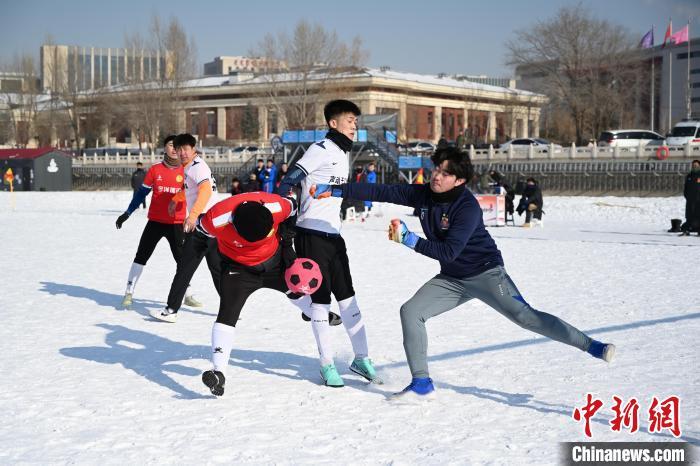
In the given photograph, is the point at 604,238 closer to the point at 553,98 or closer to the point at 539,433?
the point at 539,433

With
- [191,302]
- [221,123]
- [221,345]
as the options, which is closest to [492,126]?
[221,123]

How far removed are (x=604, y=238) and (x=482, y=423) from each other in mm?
12584

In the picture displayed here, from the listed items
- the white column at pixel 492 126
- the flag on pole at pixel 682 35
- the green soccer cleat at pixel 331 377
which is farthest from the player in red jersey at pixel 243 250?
the white column at pixel 492 126

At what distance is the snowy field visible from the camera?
163 inches

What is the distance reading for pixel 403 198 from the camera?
4.93 meters

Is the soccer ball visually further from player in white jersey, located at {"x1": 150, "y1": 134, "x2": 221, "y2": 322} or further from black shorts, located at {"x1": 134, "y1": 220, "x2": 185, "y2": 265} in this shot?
black shorts, located at {"x1": 134, "y1": 220, "x2": 185, "y2": 265}

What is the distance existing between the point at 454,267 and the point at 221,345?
146 centimetres

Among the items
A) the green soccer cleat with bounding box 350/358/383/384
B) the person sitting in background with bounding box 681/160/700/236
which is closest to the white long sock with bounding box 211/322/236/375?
the green soccer cleat with bounding box 350/358/383/384

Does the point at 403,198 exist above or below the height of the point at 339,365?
above

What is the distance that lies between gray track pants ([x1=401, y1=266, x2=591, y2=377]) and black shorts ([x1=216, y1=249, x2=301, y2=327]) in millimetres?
854

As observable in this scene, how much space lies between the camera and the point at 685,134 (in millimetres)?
36219

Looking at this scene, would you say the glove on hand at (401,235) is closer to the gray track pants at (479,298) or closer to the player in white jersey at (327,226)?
the gray track pants at (479,298)

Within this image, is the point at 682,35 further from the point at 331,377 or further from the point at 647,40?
the point at 331,377

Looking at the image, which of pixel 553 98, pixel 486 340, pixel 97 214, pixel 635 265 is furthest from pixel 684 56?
A: pixel 486 340
